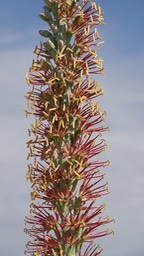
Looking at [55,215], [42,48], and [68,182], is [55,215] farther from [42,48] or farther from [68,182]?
[42,48]

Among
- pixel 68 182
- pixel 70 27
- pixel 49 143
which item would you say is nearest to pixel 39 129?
pixel 49 143

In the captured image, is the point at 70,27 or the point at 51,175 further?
the point at 70,27

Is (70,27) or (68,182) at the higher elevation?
(70,27)

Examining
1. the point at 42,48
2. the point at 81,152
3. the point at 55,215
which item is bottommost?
the point at 55,215

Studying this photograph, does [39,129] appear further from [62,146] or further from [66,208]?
[66,208]

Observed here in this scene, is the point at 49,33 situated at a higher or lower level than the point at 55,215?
higher

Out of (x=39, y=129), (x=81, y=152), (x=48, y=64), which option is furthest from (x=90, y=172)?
(x=48, y=64)

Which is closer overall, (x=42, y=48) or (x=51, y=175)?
(x=51, y=175)

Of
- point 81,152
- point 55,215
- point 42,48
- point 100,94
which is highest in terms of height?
point 42,48
